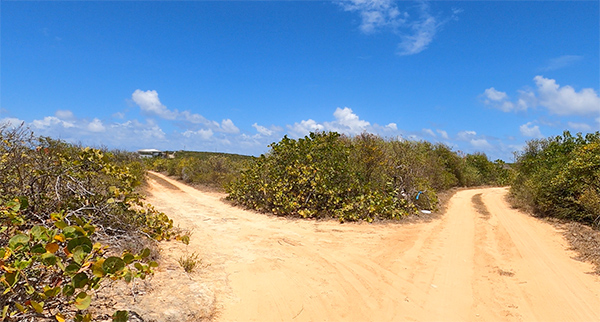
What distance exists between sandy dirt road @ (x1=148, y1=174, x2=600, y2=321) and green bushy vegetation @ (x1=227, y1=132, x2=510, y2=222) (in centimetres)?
111

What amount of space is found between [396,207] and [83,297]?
9.83 m

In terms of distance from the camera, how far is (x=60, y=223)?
2.70 meters

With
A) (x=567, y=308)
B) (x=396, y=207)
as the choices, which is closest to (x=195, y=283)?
(x=567, y=308)

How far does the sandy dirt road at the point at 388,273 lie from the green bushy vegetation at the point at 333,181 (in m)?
1.11

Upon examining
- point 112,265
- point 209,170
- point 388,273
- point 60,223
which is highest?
point 209,170

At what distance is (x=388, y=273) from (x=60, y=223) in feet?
15.8

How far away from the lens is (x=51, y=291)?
2.61 meters

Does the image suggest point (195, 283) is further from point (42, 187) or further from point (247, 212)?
point (247, 212)

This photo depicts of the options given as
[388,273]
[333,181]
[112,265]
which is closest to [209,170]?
[333,181]

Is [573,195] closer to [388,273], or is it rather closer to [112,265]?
[388,273]

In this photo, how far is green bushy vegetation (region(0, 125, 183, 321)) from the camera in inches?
105

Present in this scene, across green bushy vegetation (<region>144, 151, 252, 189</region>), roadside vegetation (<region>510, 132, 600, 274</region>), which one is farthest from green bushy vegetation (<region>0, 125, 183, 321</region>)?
green bushy vegetation (<region>144, 151, 252, 189</region>)

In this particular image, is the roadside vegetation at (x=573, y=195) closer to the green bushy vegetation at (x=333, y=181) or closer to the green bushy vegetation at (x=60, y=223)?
the green bushy vegetation at (x=333, y=181)

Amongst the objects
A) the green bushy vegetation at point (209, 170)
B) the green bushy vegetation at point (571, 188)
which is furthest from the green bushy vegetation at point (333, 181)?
the green bushy vegetation at point (209, 170)
